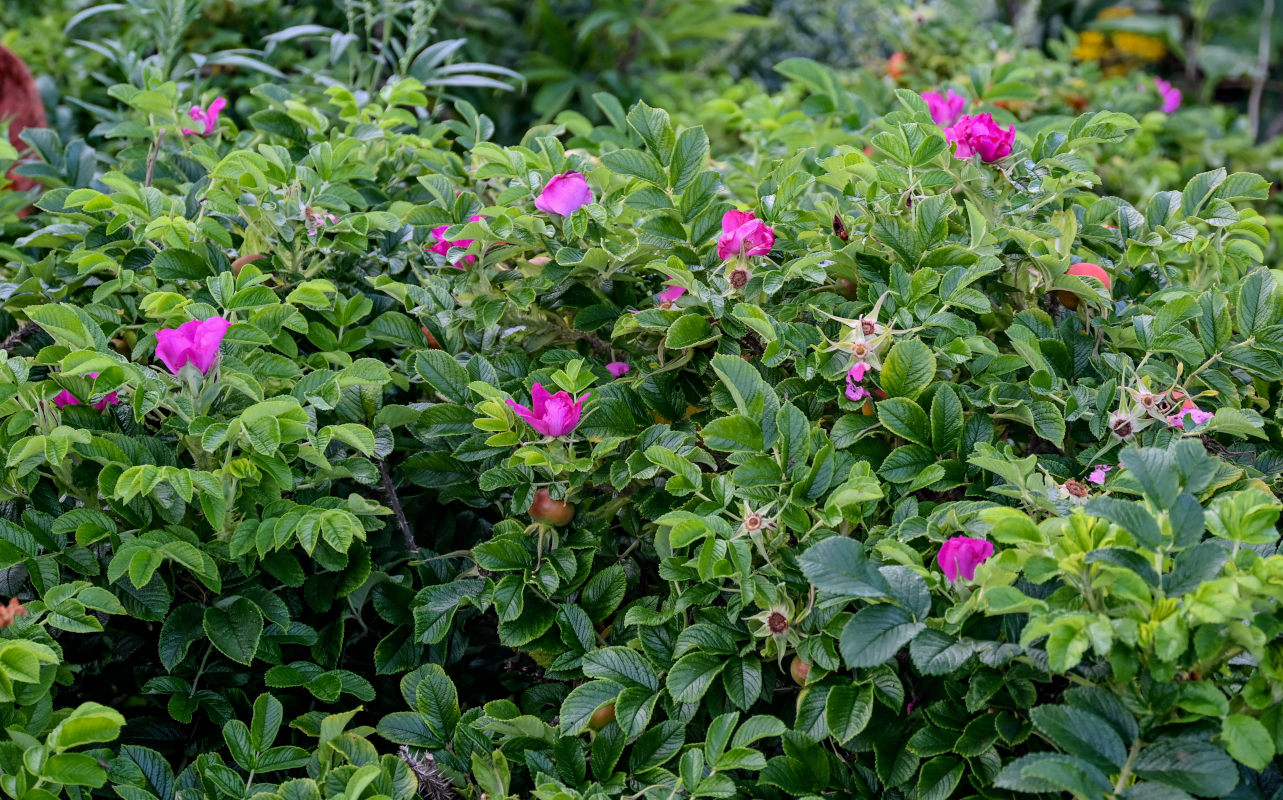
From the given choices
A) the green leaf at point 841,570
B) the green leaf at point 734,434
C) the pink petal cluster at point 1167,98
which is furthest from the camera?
the pink petal cluster at point 1167,98

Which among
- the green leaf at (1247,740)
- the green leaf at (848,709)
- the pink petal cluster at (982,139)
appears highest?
the pink petal cluster at (982,139)

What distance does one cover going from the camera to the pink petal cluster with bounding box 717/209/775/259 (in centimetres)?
105

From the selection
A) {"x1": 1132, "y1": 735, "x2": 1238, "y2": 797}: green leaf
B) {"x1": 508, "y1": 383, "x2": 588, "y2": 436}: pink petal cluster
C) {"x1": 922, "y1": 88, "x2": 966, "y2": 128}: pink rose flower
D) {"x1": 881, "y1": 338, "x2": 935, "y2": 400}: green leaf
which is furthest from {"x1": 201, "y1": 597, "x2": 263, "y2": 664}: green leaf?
{"x1": 922, "y1": 88, "x2": 966, "y2": 128}: pink rose flower

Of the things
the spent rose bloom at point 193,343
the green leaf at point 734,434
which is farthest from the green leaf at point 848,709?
the spent rose bloom at point 193,343

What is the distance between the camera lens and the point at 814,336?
1.05m

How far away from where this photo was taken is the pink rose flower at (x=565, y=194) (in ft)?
3.66

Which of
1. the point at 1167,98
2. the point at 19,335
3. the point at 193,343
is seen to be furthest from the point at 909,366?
the point at 1167,98

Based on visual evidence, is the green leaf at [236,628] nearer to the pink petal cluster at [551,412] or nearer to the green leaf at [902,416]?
the pink petal cluster at [551,412]

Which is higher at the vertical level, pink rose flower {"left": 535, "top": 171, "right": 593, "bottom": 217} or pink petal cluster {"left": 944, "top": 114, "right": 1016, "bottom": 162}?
pink petal cluster {"left": 944, "top": 114, "right": 1016, "bottom": 162}

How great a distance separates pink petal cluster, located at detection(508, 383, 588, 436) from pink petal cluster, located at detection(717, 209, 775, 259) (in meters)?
0.22

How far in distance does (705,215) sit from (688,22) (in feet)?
7.92

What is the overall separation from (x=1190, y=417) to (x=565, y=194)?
624 millimetres

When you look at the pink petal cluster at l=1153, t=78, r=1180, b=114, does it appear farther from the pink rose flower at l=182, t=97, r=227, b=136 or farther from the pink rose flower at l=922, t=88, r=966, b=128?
the pink rose flower at l=182, t=97, r=227, b=136

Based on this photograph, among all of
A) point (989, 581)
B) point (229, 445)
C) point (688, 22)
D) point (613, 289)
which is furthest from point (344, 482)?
point (688, 22)
